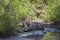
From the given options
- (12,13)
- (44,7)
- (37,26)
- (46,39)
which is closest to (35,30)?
(37,26)

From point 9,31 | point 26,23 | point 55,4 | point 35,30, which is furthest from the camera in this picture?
point 55,4

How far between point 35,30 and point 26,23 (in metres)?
3.31

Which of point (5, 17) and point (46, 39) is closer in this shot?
point (46, 39)

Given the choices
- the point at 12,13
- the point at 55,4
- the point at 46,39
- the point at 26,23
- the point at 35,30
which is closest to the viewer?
the point at 46,39

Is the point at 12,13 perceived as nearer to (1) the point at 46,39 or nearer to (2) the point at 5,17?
(2) the point at 5,17

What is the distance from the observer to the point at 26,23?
25.0 meters

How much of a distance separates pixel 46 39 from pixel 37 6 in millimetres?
19645

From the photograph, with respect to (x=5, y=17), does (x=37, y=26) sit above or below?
below

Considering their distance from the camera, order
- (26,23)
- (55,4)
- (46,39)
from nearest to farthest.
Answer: (46,39) → (26,23) → (55,4)

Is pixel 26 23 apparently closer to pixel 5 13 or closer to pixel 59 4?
pixel 59 4

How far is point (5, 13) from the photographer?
18859 mm

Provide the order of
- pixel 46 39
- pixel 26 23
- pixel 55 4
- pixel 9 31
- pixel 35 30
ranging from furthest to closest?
pixel 55 4
pixel 26 23
pixel 35 30
pixel 9 31
pixel 46 39

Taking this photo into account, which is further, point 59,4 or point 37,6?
point 37,6

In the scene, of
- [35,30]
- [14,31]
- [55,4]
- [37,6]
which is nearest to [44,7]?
[37,6]
